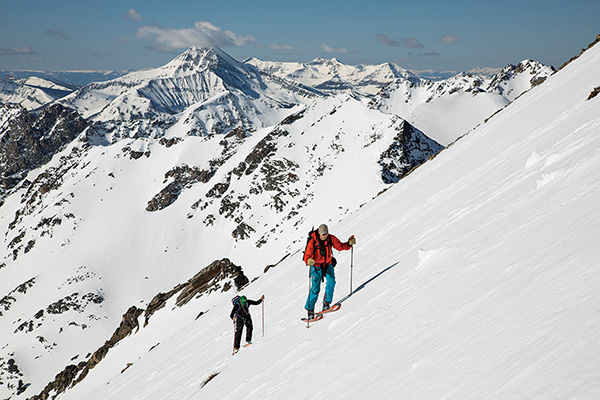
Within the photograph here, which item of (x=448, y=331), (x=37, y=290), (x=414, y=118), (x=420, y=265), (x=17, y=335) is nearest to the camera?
(x=448, y=331)

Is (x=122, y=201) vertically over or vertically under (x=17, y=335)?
over

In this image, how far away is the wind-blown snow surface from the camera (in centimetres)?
281

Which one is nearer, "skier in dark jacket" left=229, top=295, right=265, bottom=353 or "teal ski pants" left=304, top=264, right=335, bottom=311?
"teal ski pants" left=304, top=264, right=335, bottom=311

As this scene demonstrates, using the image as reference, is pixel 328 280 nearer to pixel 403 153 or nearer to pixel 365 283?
pixel 365 283

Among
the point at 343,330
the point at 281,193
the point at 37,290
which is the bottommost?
the point at 343,330

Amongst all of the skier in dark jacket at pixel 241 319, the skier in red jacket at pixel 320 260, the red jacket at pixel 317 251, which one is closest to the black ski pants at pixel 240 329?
the skier in dark jacket at pixel 241 319

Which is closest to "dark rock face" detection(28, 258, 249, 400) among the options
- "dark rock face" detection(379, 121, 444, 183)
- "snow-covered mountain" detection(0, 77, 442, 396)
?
"snow-covered mountain" detection(0, 77, 442, 396)

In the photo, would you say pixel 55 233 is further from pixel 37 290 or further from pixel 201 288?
pixel 201 288

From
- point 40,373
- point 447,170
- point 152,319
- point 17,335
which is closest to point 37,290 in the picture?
point 17,335

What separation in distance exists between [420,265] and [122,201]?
158823 mm

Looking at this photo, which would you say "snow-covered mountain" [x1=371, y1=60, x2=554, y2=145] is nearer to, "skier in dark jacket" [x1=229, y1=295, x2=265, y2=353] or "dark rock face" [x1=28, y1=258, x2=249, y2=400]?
"dark rock face" [x1=28, y1=258, x2=249, y2=400]

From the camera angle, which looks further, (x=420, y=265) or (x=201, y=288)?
(x=201, y=288)

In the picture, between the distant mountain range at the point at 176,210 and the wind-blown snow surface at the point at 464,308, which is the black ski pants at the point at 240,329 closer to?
the wind-blown snow surface at the point at 464,308

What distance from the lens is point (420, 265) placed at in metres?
7.06
